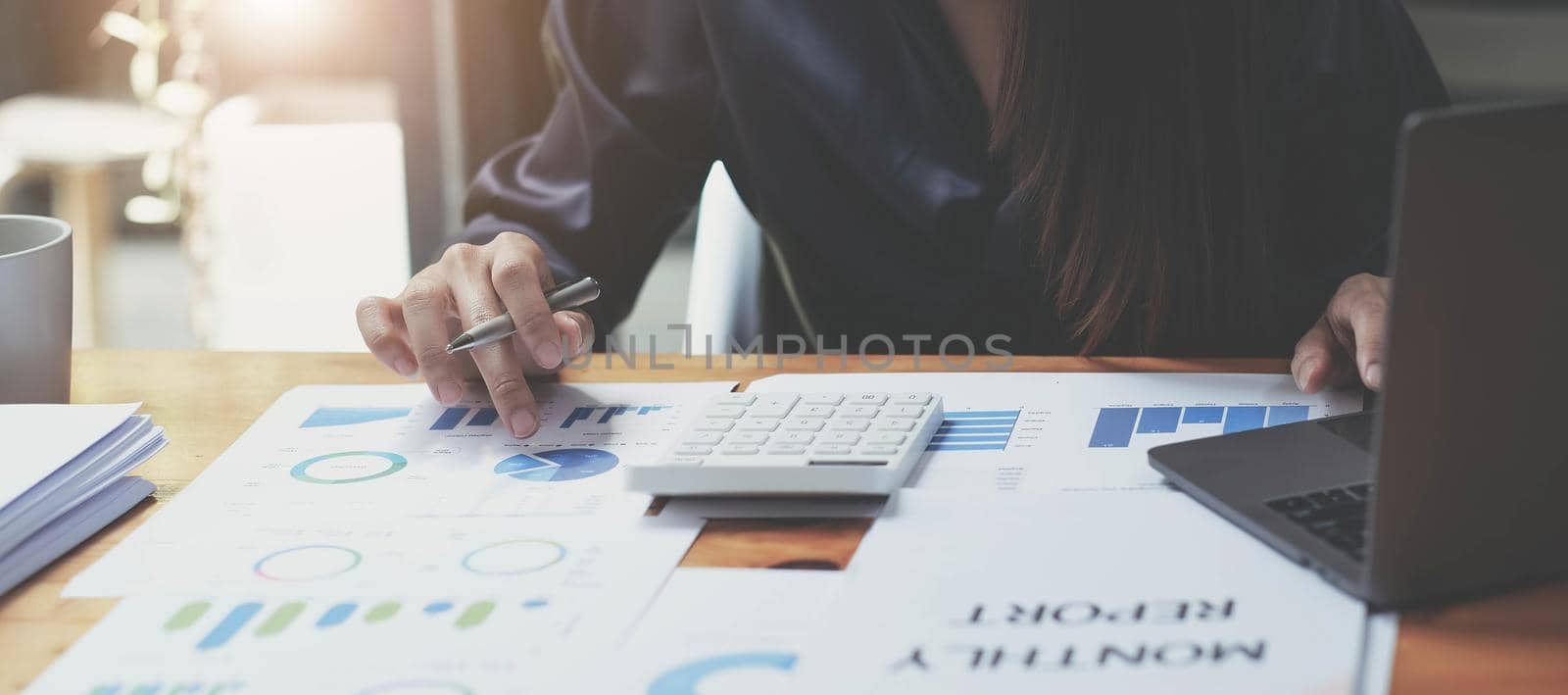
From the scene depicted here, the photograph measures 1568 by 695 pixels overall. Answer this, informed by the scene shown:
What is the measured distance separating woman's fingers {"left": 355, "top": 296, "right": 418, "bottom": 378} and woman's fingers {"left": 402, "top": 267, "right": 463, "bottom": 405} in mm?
10

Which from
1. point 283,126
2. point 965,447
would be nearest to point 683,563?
point 965,447

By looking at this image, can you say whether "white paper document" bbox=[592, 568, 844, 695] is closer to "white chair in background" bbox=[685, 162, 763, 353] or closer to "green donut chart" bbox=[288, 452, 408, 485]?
"green donut chart" bbox=[288, 452, 408, 485]

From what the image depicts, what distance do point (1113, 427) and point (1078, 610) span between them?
20 centimetres

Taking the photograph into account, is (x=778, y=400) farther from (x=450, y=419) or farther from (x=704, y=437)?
(x=450, y=419)

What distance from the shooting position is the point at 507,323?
71cm

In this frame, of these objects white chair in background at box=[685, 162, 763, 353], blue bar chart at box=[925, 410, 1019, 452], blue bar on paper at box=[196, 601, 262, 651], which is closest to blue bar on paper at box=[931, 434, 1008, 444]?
blue bar chart at box=[925, 410, 1019, 452]

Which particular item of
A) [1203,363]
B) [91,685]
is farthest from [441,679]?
[1203,363]

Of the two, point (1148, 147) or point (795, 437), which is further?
point (1148, 147)

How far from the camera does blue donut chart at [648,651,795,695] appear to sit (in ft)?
1.40

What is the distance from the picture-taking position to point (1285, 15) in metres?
0.93

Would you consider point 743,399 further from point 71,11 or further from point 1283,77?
point 71,11

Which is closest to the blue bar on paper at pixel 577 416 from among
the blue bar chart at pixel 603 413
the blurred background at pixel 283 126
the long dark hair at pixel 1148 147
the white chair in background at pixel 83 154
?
the blue bar chart at pixel 603 413

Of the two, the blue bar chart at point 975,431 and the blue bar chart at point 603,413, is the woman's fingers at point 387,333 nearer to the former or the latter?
the blue bar chart at point 603,413

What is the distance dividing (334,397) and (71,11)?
4.78 ft
